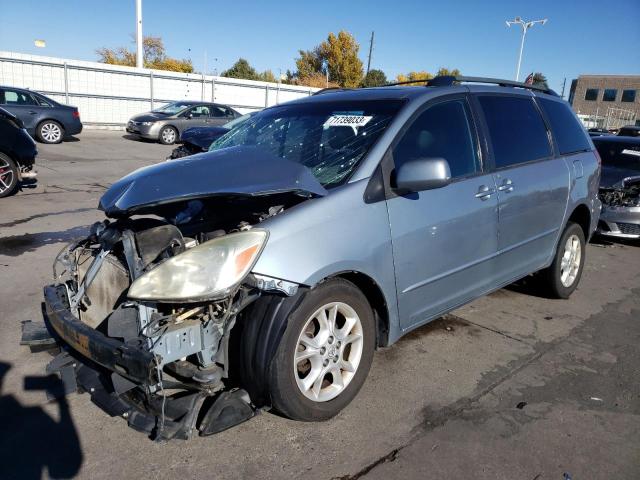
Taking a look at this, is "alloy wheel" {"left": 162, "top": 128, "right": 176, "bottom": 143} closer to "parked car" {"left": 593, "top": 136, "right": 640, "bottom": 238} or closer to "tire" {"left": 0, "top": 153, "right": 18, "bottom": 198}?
"tire" {"left": 0, "top": 153, "right": 18, "bottom": 198}

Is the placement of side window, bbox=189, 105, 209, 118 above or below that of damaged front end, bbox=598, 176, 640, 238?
above

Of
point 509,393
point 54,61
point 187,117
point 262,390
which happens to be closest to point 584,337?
point 509,393

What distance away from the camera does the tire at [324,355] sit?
2.50 meters

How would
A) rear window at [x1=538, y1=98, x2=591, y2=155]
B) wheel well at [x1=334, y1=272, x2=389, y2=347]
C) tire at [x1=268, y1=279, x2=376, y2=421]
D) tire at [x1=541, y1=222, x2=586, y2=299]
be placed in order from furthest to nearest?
tire at [x1=541, y1=222, x2=586, y2=299] → rear window at [x1=538, y1=98, x2=591, y2=155] → wheel well at [x1=334, y1=272, x2=389, y2=347] → tire at [x1=268, y1=279, x2=376, y2=421]

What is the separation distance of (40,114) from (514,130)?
584 inches

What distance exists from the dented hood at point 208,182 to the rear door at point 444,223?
0.64 m

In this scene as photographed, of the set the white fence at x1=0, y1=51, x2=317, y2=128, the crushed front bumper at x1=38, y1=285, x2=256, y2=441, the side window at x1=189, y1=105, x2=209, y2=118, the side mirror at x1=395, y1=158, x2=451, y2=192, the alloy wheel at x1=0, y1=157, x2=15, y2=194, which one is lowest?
the crushed front bumper at x1=38, y1=285, x2=256, y2=441

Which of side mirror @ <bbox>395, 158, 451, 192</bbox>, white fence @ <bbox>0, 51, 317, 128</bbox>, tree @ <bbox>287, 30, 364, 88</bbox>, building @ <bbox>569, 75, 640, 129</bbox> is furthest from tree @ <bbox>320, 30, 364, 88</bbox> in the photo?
side mirror @ <bbox>395, 158, 451, 192</bbox>

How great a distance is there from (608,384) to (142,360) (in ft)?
9.69

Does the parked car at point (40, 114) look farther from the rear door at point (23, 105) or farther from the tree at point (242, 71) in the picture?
the tree at point (242, 71)

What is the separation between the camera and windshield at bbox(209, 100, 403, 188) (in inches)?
121

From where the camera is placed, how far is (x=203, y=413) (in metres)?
2.59

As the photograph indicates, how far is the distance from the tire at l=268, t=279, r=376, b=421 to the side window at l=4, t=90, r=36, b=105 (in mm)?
15092

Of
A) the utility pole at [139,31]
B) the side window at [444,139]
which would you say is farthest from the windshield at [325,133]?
the utility pole at [139,31]
